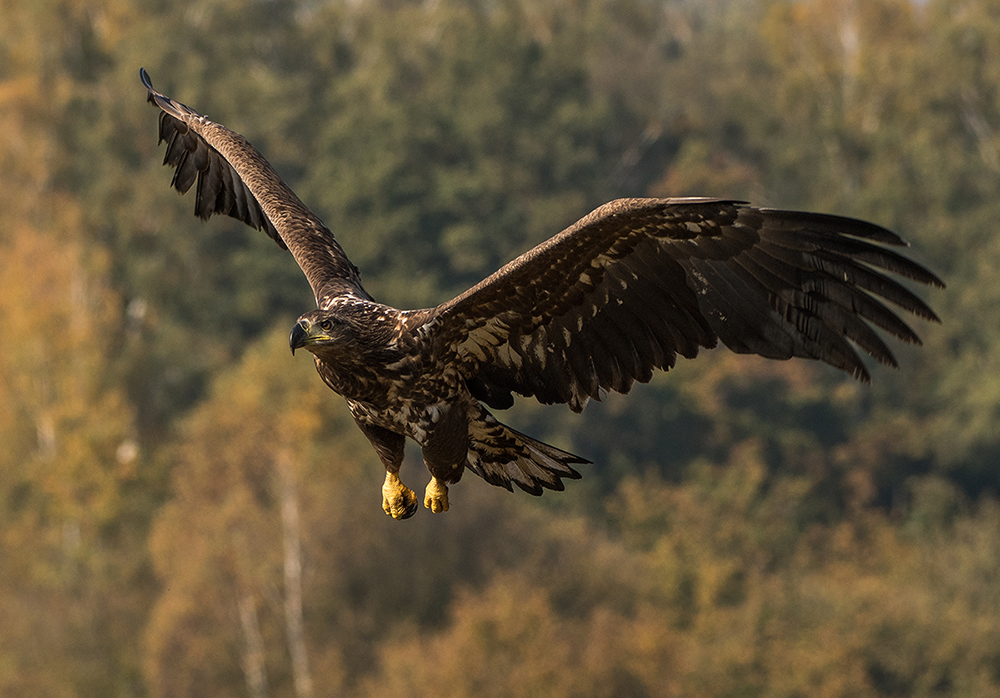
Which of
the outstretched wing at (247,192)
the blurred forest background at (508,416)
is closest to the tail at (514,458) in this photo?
the outstretched wing at (247,192)

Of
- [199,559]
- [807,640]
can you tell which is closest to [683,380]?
[807,640]

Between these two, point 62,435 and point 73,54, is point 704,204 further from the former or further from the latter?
point 73,54

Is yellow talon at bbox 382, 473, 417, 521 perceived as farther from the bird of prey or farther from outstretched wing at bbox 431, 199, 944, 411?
outstretched wing at bbox 431, 199, 944, 411

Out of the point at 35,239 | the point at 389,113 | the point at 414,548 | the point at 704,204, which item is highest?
the point at 389,113

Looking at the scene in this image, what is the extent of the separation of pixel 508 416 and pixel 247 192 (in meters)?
42.6

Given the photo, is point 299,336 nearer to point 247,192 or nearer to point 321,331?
point 321,331

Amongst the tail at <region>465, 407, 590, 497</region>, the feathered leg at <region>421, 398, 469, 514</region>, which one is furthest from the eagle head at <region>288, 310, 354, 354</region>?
the tail at <region>465, 407, 590, 497</region>

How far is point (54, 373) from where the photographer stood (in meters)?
61.1

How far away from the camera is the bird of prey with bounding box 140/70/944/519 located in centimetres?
852

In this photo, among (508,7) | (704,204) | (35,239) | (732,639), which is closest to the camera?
(704,204)

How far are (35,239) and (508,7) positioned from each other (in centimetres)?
2265

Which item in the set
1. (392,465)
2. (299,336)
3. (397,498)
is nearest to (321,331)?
(299,336)

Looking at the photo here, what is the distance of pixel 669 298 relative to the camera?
908 centimetres

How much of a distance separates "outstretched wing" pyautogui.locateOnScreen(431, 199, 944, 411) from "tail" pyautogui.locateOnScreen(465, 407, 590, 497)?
0.27 meters
